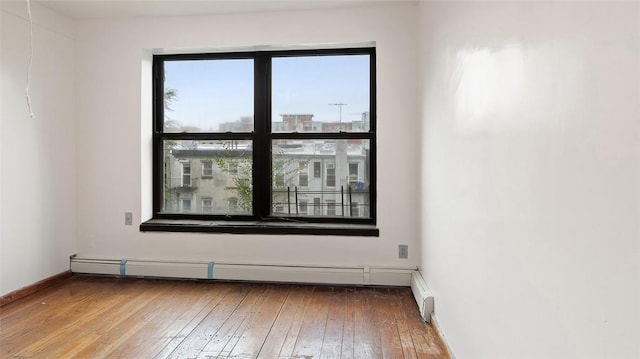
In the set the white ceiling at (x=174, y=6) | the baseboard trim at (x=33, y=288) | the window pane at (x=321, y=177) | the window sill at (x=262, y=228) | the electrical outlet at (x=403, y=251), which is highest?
the white ceiling at (x=174, y=6)

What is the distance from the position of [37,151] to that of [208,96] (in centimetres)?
148

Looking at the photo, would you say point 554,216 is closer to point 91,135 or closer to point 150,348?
point 150,348

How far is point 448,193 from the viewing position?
204 centimetres

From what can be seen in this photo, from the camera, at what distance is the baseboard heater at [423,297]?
2424 millimetres

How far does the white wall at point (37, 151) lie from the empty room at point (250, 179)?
16mm

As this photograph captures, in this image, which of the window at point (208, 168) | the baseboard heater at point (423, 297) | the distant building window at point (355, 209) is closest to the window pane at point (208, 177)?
the window at point (208, 168)

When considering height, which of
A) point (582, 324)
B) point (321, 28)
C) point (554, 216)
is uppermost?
point (321, 28)

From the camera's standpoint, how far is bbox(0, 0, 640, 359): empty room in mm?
1982

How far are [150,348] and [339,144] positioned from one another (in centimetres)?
216

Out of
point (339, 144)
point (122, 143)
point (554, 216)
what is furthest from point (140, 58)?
point (554, 216)

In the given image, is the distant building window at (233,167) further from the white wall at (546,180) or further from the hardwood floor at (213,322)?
the white wall at (546,180)

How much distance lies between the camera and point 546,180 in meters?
0.98

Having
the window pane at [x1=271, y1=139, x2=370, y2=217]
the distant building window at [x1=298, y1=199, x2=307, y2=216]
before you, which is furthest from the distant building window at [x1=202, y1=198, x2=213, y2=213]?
the distant building window at [x1=298, y1=199, x2=307, y2=216]

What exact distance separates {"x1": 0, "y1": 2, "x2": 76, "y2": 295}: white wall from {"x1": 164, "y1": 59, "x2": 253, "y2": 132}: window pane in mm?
879
